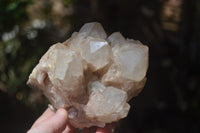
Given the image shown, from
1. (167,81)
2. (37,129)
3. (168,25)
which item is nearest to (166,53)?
(167,81)

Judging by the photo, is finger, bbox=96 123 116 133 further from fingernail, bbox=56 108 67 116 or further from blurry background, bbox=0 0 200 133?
blurry background, bbox=0 0 200 133

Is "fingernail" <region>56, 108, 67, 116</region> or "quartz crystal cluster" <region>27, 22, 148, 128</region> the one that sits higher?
"quartz crystal cluster" <region>27, 22, 148, 128</region>

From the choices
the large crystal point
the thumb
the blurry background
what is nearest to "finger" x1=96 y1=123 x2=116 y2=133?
the thumb

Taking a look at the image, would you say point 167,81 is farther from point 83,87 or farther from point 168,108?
point 83,87

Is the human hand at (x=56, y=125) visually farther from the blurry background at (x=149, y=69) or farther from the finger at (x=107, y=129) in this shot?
the blurry background at (x=149, y=69)

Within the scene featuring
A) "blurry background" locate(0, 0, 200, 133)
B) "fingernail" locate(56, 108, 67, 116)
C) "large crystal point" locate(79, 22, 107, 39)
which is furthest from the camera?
"blurry background" locate(0, 0, 200, 133)

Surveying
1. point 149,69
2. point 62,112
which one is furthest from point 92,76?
point 149,69

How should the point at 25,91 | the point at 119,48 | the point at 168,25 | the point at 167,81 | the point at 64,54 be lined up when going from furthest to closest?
the point at 168,25 < the point at 167,81 < the point at 25,91 < the point at 119,48 < the point at 64,54

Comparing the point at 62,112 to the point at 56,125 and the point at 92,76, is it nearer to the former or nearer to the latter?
the point at 56,125
